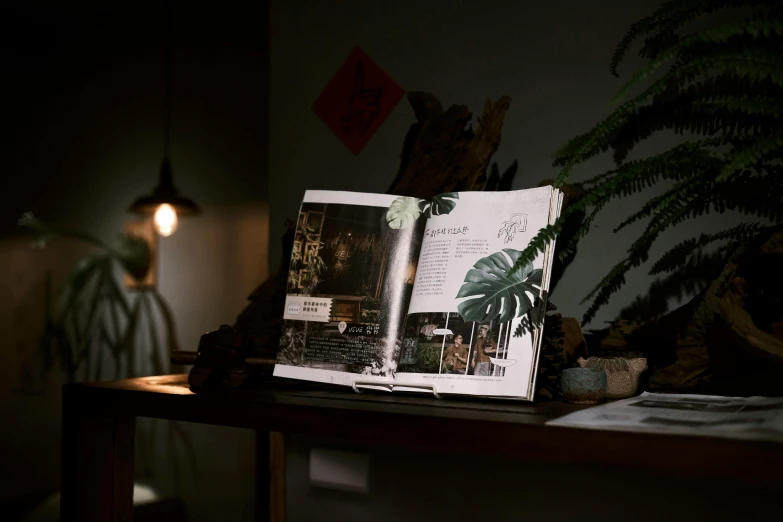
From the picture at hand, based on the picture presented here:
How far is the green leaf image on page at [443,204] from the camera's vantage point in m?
1.08

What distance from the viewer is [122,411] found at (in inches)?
44.7

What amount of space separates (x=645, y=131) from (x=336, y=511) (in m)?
1.05

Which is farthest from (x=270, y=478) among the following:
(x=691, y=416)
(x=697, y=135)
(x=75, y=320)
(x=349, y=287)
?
(x=75, y=320)

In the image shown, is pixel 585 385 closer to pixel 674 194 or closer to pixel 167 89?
pixel 674 194

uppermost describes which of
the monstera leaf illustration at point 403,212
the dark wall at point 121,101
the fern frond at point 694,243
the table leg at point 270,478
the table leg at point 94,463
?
the dark wall at point 121,101

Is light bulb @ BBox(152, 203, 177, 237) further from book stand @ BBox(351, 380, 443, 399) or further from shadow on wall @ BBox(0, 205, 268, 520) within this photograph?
book stand @ BBox(351, 380, 443, 399)

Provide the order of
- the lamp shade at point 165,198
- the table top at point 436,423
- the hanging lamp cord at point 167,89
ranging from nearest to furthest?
1. the table top at point 436,423
2. the lamp shade at point 165,198
3. the hanging lamp cord at point 167,89

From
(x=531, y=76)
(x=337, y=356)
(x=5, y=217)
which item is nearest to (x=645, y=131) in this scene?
(x=531, y=76)

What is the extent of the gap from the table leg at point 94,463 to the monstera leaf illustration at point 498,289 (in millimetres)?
669

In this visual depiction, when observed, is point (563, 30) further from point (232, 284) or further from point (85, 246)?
point (85, 246)

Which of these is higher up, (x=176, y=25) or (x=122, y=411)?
(x=176, y=25)

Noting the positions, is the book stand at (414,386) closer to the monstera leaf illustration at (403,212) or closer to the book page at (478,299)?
the book page at (478,299)

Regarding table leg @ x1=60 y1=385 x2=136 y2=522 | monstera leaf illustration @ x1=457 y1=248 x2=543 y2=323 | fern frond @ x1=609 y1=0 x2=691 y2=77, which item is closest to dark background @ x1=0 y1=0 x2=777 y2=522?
fern frond @ x1=609 y1=0 x2=691 y2=77

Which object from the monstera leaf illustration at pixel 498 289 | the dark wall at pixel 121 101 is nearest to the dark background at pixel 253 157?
the dark wall at pixel 121 101
